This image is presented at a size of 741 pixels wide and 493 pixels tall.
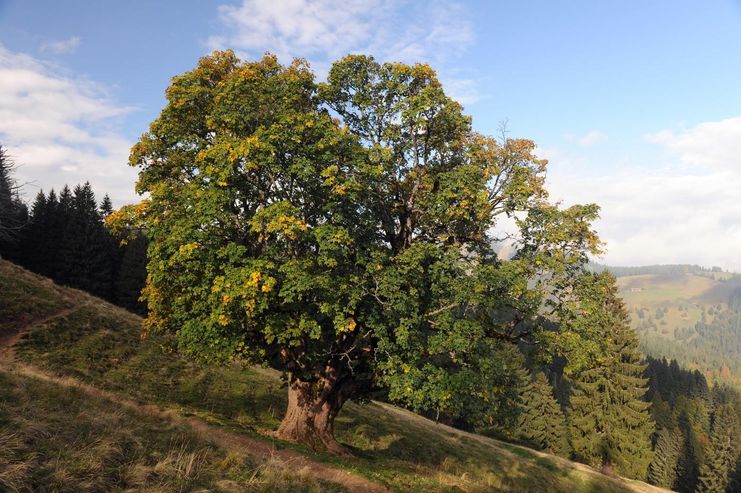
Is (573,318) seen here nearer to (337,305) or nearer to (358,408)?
(337,305)

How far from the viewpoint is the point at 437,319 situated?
667 inches

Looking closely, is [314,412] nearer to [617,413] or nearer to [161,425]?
[161,425]

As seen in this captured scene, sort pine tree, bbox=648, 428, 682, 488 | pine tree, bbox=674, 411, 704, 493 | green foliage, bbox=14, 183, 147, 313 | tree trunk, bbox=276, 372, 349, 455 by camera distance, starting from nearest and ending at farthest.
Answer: tree trunk, bbox=276, 372, 349, 455 → green foliage, bbox=14, 183, 147, 313 → pine tree, bbox=648, 428, 682, 488 → pine tree, bbox=674, 411, 704, 493

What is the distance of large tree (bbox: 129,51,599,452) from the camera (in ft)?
52.7

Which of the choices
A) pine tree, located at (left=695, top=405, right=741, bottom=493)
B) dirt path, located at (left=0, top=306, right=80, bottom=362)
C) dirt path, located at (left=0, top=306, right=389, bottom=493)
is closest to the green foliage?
dirt path, located at (left=0, top=306, right=80, bottom=362)

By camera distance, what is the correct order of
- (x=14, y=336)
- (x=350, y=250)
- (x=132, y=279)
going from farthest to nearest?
(x=132, y=279), (x=14, y=336), (x=350, y=250)

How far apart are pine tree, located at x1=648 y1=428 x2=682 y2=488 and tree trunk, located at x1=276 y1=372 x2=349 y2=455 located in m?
84.2

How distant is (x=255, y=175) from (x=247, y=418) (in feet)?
50.7

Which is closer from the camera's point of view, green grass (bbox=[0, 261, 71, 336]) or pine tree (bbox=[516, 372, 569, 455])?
green grass (bbox=[0, 261, 71, 336])

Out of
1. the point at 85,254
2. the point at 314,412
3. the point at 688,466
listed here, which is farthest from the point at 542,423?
the point at 85,254

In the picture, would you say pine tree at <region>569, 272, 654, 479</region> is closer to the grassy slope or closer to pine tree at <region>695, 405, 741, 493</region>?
the grassy slope

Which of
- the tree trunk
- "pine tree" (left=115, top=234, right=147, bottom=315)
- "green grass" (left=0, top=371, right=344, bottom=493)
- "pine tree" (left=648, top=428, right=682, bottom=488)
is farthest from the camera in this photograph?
"pine tree" (left=648, top=428, right=682, bottom=488)

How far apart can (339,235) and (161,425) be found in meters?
8.29

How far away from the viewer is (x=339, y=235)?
15766mm
